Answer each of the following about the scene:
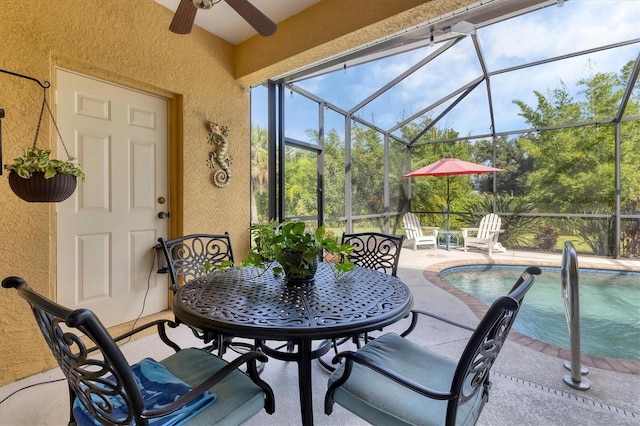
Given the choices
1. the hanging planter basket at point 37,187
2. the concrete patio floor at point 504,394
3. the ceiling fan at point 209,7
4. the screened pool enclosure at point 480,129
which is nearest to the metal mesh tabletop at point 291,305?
the concrete patio floor at point 504,394

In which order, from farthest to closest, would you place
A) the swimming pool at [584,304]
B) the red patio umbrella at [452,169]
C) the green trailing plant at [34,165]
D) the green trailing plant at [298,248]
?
the red patio umbrella at [452,169], the swimming pool at [584,304], the green trailing plant at [34,165], the green trailing plant at [298,248]

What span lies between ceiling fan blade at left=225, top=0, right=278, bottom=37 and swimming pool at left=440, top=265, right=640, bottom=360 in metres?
3.37

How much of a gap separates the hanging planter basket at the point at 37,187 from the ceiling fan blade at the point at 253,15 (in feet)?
4.56

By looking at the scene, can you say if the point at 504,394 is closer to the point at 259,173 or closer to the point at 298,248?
the point at 298,248

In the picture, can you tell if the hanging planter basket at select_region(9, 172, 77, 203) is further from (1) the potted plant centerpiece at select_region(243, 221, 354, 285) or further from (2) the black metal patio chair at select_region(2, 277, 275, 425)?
(1) the potted plant centerpiece at select_region(243, 221, 354, 285)

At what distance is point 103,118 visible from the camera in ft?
7.65

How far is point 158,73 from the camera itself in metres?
2.55

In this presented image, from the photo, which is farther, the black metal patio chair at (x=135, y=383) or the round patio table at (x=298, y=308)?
the round patio table at (x=298, y=308)

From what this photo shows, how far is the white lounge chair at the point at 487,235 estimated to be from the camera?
6053 mm

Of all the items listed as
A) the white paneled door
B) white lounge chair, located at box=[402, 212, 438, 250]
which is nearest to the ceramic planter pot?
the white paneled door

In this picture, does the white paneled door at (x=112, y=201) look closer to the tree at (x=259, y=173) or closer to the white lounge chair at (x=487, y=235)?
the tree at (x=259, y=173)

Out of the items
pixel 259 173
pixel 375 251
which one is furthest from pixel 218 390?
pixel 259 173

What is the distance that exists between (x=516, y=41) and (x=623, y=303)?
4.03 meters

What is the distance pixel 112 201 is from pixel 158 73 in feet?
3.82
